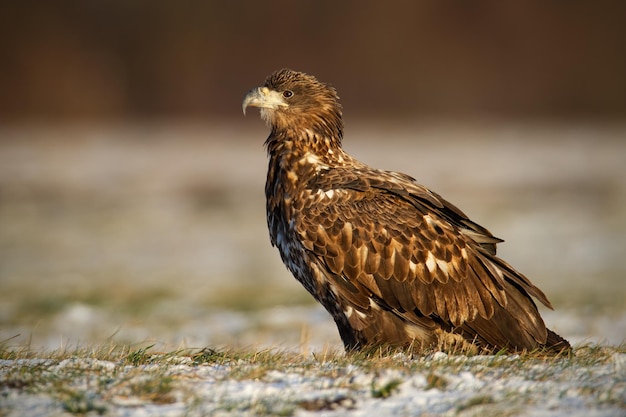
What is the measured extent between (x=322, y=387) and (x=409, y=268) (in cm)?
154

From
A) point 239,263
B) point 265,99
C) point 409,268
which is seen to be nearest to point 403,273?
point 409,268

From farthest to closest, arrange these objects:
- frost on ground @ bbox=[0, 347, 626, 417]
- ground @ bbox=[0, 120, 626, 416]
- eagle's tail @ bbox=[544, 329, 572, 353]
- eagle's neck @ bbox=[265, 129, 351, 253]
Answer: eagle's neck @ bbox=[265, 129, 351, 253] → eagle's tail @ bbox=[544, 329, 572, 353] → ground @ bbox=[0, 120, 626, 416] → frost on ground @ bbox=[0, 347, 626, 417]

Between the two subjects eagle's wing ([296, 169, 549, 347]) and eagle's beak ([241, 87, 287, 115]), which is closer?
eagle's wing ([296, 169, 549, 347])

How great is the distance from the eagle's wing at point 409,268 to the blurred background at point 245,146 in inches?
52.5

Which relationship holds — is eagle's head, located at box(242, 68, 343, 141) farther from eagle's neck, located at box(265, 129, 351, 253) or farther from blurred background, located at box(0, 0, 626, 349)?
blurred background, located at box(0, 0, 626, 349)

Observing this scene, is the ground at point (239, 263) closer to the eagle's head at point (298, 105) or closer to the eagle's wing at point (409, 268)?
the eagle's wing at point (409, 268)

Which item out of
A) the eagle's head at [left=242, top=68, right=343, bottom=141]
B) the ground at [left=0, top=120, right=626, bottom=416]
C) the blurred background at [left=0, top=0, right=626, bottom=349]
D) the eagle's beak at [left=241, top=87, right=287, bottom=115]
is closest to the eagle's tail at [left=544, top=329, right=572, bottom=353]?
the ground at [left=0, top=120, right=626, bottom=416]

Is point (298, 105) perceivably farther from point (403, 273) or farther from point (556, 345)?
point (556, 345)

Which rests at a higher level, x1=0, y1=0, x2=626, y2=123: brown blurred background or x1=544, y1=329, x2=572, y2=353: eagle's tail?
x1=0, y1=0, x2=626, y2=123: brown blurred background

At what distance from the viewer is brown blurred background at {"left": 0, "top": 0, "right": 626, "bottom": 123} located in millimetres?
37594

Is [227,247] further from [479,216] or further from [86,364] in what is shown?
[86,364]

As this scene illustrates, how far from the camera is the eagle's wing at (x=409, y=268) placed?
21.7ft

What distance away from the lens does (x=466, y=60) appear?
3969cm

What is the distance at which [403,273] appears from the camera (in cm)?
661
